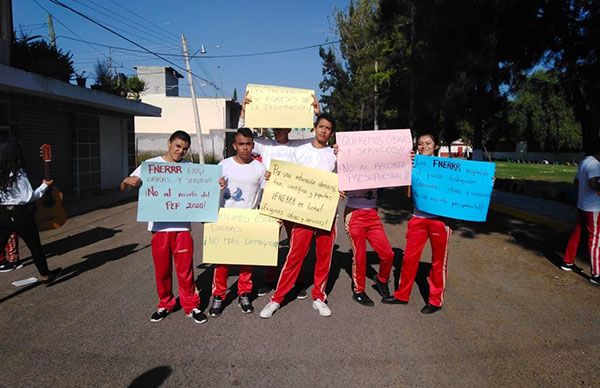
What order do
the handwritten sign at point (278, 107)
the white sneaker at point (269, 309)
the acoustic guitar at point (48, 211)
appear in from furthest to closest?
the acoustic guitar at point (48, 211) < the handwritten sign at point (278, 107) < the white sneaker at point (269, 309)

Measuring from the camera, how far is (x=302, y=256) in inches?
166

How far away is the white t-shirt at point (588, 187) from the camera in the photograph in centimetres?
539

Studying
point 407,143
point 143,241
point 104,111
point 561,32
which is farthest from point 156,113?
point 407,143

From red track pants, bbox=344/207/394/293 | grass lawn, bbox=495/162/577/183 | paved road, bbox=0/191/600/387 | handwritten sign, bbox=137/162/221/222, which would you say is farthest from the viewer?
grass lawn, bbox=495/162/577/183

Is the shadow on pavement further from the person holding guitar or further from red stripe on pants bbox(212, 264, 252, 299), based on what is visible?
the person holding guitar

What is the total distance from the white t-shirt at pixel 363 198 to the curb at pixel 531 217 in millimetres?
6324

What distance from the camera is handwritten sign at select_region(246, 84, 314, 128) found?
4.74 metres

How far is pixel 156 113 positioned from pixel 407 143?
54.8ft

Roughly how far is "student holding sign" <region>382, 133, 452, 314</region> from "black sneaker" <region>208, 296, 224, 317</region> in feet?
6.21

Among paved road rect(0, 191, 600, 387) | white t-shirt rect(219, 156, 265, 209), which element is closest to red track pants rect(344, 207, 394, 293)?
paved road rect(0, 191, 600, 387)

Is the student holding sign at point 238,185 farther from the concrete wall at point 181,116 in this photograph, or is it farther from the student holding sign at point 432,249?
the concrete wall at point 181,116

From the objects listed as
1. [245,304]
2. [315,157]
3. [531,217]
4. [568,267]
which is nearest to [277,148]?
[315,157]

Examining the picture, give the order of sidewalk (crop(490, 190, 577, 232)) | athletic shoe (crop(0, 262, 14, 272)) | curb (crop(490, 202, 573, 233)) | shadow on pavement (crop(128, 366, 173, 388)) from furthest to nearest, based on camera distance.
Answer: sidewalk (crop(490, 190, 577, 232)) < curb (crop(490, 202, 573, 233)) < athletic shoe (crop(0, 262, 14, 272)) < shadow on pavement (crop(128, 366, 173, 388))

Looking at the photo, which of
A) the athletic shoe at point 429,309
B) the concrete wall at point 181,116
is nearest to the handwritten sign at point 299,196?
the athletic shoe at point 429,309
